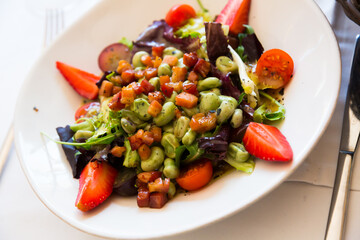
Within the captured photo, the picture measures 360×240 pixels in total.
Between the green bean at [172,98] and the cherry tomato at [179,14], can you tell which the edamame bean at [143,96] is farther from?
the cherry tomato at [179,14]

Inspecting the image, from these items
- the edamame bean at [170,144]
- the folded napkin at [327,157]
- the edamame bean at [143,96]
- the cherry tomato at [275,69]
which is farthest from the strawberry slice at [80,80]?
the folded napkin at [327,157]

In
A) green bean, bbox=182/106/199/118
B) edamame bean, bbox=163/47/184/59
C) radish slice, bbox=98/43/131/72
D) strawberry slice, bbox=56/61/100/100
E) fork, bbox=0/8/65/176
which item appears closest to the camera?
green bean, bbox=182/106/199/118

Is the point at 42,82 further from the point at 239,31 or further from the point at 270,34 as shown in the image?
the point at 270,34

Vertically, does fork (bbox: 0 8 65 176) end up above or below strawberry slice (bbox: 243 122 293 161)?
above

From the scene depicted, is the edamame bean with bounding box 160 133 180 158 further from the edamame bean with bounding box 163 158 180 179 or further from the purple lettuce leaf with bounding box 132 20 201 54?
the purple lettuce leaf with bounding box 132 20 201 54

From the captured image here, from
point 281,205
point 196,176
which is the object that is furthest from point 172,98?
point 281,205

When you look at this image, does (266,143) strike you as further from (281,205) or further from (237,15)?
(237,15)

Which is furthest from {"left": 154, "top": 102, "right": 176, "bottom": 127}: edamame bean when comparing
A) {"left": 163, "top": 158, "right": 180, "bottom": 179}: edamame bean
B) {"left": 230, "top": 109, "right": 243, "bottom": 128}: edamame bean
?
{"left": 230, "top": 109, "right": 243, "bottom": 128}: edamame bean
